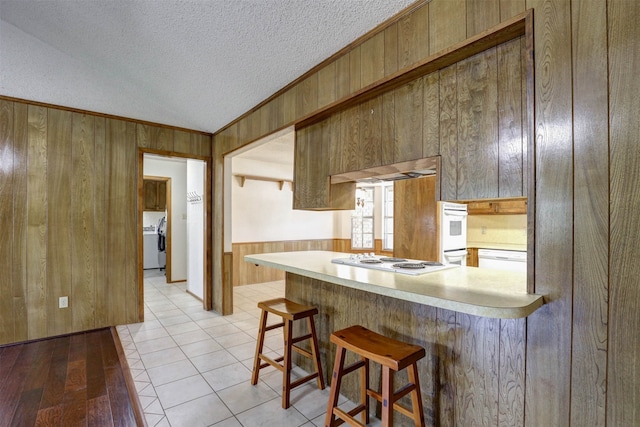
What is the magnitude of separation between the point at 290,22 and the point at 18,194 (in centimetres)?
327

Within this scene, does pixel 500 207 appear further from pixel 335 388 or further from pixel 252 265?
pixel 252 265

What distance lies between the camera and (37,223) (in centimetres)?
320

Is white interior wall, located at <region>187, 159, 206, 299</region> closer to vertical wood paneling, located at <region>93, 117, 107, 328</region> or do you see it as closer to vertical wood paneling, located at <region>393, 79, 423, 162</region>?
vertical wood paneling, located at <region>93, 117, 107, 328</region>

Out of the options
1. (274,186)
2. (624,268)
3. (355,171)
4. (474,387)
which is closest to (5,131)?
(355,171)

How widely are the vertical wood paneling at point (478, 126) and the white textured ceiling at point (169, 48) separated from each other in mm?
588

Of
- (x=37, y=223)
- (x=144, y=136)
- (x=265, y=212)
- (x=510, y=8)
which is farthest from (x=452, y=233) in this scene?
(x=37, y=223)

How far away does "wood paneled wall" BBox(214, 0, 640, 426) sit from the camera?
1079 millimetres

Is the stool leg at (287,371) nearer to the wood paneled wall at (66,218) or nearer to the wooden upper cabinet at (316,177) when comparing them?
the wooden upper cabinet at (316,177)

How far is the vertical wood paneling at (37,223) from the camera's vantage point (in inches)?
125

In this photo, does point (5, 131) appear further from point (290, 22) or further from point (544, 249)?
A: point (544, 249)

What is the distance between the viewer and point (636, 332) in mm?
Result: 1054

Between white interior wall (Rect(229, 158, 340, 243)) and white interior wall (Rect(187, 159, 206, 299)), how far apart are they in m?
0.78

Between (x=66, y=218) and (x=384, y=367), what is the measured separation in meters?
3.68

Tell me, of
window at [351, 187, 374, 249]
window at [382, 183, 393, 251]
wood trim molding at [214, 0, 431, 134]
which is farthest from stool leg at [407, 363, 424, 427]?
window at [351, 187, 374, 249]
